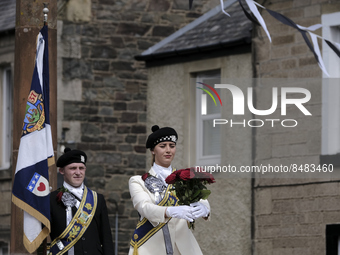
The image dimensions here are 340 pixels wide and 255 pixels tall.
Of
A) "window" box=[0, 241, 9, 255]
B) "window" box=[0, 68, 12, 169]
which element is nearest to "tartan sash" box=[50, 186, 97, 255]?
"window" box=[0, 241, 9, 255]

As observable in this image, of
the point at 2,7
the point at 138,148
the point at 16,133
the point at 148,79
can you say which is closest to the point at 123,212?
the point at 138,148

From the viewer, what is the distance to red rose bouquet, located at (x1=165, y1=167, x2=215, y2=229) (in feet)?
31.8

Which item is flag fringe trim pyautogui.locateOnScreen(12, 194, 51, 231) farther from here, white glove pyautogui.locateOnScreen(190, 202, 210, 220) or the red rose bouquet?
white glove pyautogui.locateOnScreen(190, 202, 210, 220)

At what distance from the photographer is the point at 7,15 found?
68.5 ft

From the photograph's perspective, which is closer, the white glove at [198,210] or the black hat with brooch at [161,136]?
the white glove at [198,210]

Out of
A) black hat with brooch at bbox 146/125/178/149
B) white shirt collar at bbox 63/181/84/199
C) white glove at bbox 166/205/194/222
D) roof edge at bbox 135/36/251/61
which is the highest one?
roof edge at bbox 135/36/251/61

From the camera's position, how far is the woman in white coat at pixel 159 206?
9.98m

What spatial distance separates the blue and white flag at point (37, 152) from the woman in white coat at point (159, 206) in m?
0.87

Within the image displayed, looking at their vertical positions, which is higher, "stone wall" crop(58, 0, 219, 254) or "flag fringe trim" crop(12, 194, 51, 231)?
"stone wall" crop(58, 0, 219, 254)

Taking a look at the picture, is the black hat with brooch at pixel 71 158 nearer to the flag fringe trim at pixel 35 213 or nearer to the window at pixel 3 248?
the flag fringe trim at pixel 35 213

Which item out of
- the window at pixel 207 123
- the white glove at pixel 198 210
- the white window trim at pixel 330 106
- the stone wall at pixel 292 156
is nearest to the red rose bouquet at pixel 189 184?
the white glove at pixel 198 210

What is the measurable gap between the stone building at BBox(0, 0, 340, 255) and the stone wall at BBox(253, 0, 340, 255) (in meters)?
0.02

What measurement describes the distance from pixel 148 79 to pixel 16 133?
8249 millimetres

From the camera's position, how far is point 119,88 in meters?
20.4
